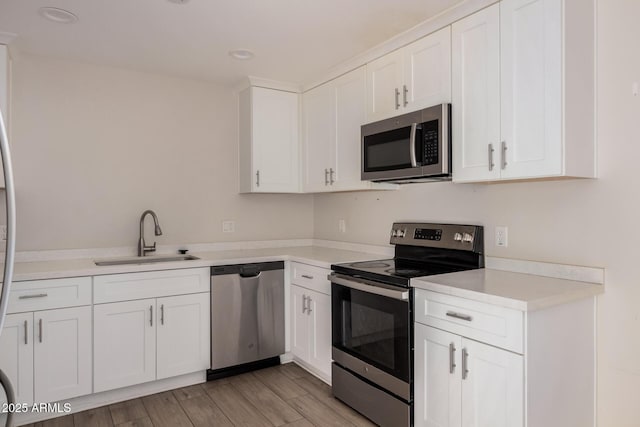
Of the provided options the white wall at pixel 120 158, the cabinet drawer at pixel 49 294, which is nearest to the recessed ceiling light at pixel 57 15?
the white wall at pixel 120 158

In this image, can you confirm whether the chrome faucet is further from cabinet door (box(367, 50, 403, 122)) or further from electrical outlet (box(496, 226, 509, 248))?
electrical outlet (box(496, 226, 509, 248))

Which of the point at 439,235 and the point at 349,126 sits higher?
the point at 349,126

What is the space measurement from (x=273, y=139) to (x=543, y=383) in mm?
2668

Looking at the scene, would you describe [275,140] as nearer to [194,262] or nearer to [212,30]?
[212,30]

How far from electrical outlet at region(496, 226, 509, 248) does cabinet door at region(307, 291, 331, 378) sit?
114 centimetres

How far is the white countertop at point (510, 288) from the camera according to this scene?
170 cm

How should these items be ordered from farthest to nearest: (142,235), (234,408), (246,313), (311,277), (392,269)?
1. (142,235)
2. (246,313)
3. (311,277)
4. (234,408)
5. (392,269)

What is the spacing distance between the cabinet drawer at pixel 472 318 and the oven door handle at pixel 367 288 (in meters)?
0.08

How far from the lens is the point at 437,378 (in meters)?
2.02

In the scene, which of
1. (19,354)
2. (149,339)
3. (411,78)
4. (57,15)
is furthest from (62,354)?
(411,78)

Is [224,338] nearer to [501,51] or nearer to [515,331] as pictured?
[515,331]

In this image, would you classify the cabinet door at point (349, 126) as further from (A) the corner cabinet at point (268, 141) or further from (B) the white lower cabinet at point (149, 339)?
(B) the white lower cabinet at point (149, 339)

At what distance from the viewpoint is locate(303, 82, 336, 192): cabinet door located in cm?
332

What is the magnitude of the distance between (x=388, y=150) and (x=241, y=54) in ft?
4.24
